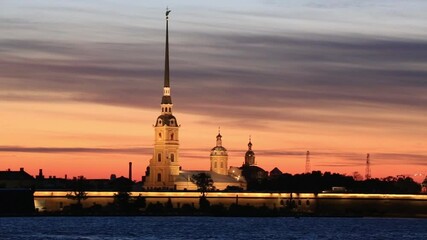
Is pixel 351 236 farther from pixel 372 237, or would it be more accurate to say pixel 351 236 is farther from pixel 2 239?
pixel 2 239

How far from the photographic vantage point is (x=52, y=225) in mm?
195375

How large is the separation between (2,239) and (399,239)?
4055 cm

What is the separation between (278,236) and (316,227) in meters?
34.0

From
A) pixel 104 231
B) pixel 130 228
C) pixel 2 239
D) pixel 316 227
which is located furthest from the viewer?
pixel 316 227

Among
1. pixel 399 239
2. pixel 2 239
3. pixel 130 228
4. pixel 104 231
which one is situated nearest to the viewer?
pixel 2 239

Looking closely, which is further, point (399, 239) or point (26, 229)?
point (26, 229)

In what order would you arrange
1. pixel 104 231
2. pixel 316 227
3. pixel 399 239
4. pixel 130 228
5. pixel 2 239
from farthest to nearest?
1. pixel 316 227
2. pixel 130 228
3. pixel 104 231
4. pixel 399 239
5. pixel 2 239

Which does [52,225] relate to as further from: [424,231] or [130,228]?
[424,231]

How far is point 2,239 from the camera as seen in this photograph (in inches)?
5846

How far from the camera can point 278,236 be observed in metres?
166

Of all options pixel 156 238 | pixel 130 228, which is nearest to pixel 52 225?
pixel 130 228

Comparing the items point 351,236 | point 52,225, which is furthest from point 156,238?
point 52,225

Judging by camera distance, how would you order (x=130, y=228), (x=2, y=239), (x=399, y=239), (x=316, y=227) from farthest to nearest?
(x=316, y=227) → (x=130, y=228) → (x=399, y=239) → (x=2, y=239)

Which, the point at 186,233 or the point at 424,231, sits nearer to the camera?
the point at 186,233
